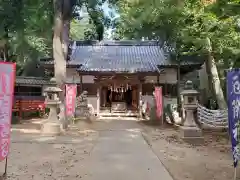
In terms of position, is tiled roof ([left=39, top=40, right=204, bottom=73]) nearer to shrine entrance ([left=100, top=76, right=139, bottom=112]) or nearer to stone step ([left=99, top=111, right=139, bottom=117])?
shrine entrance ([left=100, top=76, right=139, bottom=112])

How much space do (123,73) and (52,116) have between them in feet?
28.2

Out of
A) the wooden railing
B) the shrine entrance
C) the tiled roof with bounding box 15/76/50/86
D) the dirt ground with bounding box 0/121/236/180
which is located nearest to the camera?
the dirt ground with bounding box 0/121/236/180

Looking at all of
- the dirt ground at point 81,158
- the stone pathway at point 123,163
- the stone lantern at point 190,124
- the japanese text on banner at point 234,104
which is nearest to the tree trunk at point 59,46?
the dirt ground at point 81,158

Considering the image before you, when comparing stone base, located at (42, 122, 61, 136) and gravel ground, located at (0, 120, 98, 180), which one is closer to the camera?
gravel ground, located at (0, 120, 98, 180)

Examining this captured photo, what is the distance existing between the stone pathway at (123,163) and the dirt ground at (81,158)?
196mm

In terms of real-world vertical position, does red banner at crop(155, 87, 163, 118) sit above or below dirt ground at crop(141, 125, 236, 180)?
above

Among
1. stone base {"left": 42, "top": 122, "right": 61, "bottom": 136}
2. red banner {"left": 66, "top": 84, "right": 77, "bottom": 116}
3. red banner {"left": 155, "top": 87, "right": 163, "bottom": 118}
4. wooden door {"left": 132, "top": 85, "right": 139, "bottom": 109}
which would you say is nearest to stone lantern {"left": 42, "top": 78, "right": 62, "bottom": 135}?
stone base {"left": 42, "top": 122, "right": 61, "bottom": 136}

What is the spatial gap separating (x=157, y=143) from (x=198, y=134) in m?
1.57

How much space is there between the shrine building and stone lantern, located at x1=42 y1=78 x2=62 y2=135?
7132 millimetres

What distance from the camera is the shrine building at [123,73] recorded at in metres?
19.7

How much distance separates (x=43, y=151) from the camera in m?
7.95

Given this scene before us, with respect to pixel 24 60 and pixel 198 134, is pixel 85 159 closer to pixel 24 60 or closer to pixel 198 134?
pixel 198 134

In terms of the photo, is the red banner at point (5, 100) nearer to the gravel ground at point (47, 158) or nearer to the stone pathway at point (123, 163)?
the gravel ground at point (47, 158)

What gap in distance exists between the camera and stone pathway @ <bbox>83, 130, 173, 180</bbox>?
5.54 meters
